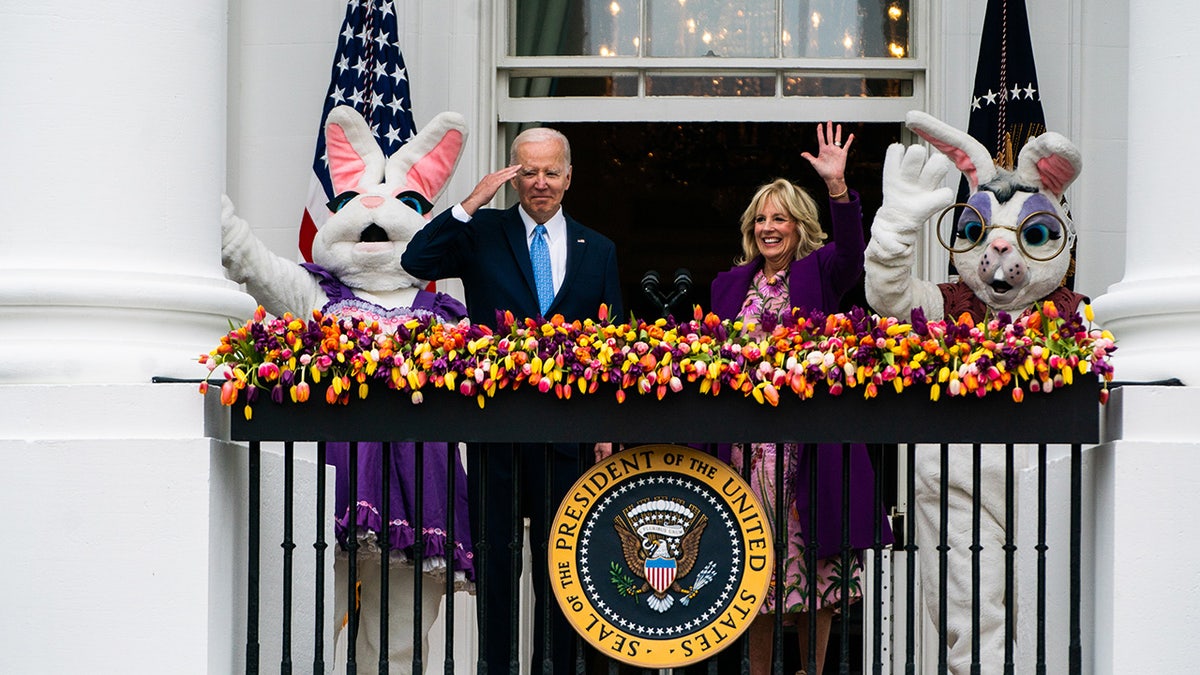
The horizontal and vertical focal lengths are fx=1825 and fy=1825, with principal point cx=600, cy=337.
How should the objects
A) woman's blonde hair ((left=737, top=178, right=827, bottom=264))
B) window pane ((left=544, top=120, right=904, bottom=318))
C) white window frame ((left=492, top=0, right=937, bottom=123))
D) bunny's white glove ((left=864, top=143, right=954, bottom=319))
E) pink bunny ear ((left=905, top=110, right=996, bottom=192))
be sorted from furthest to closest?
window pane ((left=544, top=120, right=904, bottom=318)) → white window frame ((left=492, top=0, right=937, bottom=123)) → pink bunny ear ((left=905, top=110, right=996, bottom=192)) → woman's blonde hair ((left=737, top=178, right=827, bottom=264)) → bunny's white glove ((left=864, top=143, right=954, bottom=319))

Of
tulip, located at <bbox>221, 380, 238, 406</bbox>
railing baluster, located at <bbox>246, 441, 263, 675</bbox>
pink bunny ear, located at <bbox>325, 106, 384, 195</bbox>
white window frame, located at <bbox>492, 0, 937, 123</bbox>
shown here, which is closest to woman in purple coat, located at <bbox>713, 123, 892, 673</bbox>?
pink bunny ear, located at <bbox>325, 106, 384, 195</bbox>

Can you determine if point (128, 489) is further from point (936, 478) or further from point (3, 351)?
point (936, 478)

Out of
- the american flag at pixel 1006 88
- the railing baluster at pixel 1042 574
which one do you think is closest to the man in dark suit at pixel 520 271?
the railing baluster at pixel 1042 574

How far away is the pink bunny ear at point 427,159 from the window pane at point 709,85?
5.40ft

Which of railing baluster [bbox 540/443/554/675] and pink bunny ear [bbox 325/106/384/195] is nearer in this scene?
railing baluster [bbox 540/443/554/675]

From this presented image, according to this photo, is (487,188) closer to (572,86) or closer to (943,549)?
(943,549)

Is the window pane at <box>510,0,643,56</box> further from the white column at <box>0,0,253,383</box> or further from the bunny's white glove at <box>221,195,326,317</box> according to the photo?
the white column at <box>0,0,253,383</box>

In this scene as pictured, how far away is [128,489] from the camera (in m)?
4.48

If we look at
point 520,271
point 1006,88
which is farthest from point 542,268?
point 1006,88

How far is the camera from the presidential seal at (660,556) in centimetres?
459

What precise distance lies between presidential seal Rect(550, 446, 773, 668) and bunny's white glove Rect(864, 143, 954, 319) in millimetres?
1040

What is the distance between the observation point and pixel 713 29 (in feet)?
25.4

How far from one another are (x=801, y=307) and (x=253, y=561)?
5.95 feet

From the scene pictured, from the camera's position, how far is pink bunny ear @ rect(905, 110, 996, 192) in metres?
5.83
